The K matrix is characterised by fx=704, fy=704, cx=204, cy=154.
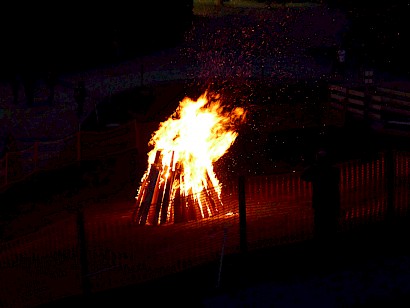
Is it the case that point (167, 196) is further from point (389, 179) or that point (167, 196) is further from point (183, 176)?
point (389, 179)

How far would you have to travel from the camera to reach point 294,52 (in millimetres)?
34531

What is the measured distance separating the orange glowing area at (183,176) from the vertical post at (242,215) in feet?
1.88

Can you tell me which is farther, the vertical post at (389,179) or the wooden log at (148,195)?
the wooden log at (148,195)

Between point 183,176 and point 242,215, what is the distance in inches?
99.9

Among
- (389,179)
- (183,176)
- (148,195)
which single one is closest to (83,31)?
(183,176)

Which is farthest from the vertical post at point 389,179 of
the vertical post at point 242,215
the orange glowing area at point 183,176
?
the orange glowing area at point 183,176

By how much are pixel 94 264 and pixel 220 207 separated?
2.12 meters

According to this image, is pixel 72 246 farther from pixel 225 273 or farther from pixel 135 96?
pixel 135 96

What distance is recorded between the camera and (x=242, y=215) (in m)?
8.84

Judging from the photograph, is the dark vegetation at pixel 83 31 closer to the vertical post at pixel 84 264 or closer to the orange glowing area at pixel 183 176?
the orange glowing area at pixel 183 176

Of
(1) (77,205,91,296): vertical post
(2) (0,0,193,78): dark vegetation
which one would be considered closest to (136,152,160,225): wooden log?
(1) (77,205,91,296): vertical post

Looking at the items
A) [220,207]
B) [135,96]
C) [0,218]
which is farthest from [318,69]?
[220,207]

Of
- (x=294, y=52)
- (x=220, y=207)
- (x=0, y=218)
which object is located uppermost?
(x=294, y=52)

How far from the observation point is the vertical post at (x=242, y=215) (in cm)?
875
